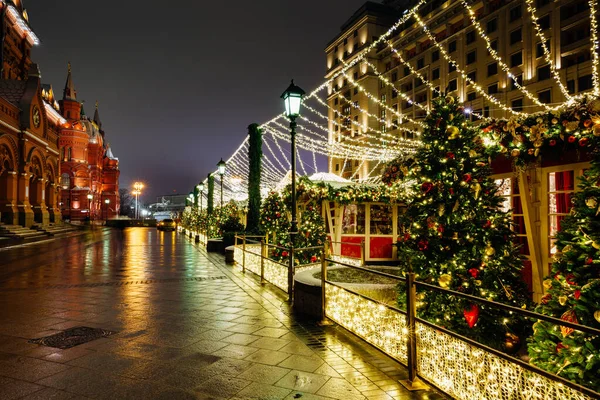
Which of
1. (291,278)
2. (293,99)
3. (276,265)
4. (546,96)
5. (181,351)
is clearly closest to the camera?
(181,351)

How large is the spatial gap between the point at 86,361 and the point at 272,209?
8.28 metres

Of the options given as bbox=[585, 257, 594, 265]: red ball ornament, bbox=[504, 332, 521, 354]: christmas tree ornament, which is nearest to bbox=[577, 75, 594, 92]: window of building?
bbox=[504, 332, 521, 354]: christmas tree ornament

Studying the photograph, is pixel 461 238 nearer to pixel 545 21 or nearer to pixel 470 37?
pixel 545 21

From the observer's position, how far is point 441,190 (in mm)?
5020

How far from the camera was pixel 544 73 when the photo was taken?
3378cm

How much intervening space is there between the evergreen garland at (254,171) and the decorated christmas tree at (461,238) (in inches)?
418

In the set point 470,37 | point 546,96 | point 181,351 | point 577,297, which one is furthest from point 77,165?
point 577,297

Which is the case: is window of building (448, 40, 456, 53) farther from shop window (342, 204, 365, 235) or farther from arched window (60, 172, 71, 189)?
arched window (60, 172, 71, 189)

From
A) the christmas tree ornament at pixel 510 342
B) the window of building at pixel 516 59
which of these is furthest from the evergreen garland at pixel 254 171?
the window of building at pixel 516 59

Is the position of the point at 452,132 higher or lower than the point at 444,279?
higher

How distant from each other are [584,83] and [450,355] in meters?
35.1

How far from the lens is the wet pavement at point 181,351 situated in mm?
3643

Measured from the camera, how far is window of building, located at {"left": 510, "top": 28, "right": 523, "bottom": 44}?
3578 centimetres

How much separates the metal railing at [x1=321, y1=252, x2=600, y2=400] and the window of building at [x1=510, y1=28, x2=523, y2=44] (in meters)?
39.0
